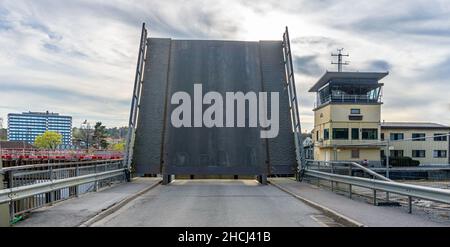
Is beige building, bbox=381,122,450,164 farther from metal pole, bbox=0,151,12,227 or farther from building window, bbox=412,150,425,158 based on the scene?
metal pole, bbox=0,151,12,227

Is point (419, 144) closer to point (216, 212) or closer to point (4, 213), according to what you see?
point (216, 212)

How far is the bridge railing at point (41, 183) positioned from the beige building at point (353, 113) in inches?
1568

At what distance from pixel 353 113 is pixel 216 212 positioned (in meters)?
46.6

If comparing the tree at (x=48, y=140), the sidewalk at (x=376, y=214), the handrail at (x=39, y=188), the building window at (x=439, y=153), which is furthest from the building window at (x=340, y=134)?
the tree at (x=48, y=140)

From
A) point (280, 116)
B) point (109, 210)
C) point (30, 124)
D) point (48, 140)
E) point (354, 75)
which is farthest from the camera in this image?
point (30, 124)

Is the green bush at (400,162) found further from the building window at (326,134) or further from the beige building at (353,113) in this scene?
the building window at (326,134)

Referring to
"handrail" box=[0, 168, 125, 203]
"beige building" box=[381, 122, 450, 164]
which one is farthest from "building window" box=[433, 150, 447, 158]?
"handrail" box=[0, 168, 125, 203]

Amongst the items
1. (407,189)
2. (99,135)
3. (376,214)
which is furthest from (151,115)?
(99,135)

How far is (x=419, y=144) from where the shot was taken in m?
59.9

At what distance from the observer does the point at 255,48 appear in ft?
71.6

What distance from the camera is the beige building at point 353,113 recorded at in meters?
53.6

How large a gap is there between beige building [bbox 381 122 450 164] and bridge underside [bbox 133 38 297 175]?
4070 cm
